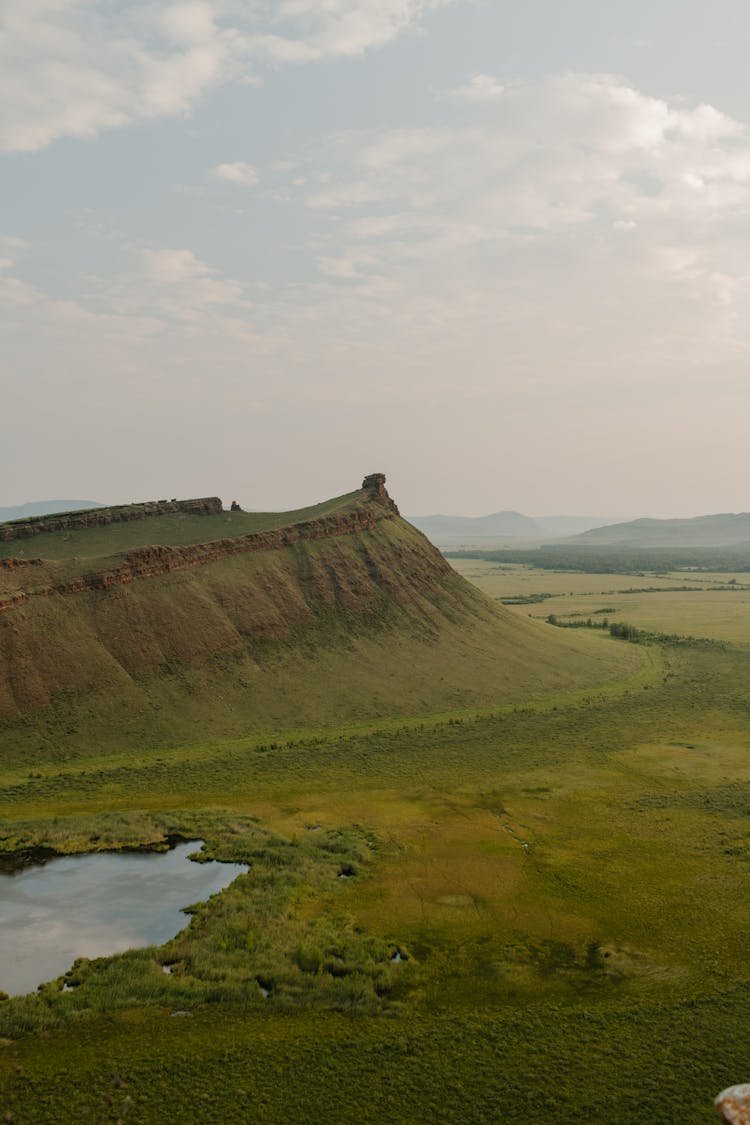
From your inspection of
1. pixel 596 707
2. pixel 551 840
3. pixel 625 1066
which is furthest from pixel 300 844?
pixel 596 707

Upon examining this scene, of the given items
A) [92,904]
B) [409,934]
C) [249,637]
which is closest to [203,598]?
[249,637]

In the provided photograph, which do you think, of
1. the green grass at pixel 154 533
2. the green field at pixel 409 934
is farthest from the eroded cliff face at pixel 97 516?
the green field at pixel 409 934

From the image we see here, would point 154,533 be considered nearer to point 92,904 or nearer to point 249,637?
point 249,637

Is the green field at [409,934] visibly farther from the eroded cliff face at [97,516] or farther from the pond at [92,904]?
the eroded cliff face at [97,516]

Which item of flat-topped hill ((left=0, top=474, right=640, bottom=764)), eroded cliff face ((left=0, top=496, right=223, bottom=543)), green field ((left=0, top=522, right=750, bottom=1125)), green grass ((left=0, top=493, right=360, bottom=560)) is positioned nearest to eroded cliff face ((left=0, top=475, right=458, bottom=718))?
flat-topped hill ((left=0, top=474, right=640, bottom=764))

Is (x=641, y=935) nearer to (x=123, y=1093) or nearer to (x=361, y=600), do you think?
(x=123, y=1093)

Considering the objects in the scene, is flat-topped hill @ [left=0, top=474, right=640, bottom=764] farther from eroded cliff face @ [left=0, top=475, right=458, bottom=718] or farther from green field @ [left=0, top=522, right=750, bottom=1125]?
green field @ [left=0, top=522, right=750, bottom=1125]
